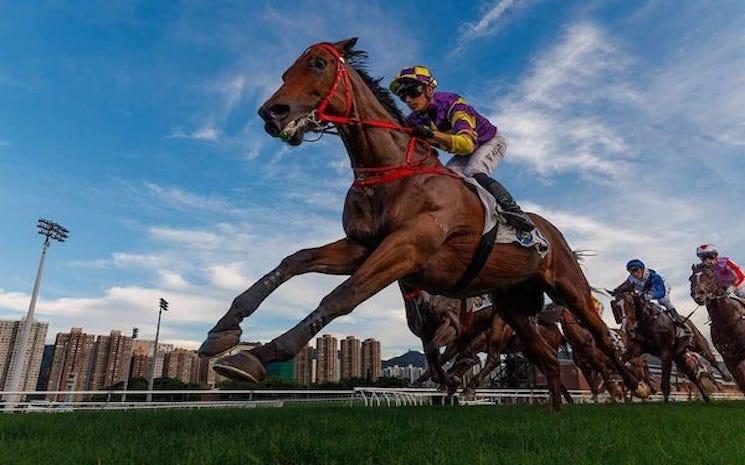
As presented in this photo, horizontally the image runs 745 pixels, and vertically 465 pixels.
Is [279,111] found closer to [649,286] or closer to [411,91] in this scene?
[411,91]

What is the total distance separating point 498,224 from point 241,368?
114 inches

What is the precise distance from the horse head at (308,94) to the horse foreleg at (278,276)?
3.04 ft

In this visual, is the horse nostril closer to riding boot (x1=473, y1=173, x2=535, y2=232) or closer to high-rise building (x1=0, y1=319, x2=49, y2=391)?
riding boot (x1=473, y1=173, x2=535, y2=232)

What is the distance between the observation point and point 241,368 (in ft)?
9.23

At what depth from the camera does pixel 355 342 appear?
5181cm

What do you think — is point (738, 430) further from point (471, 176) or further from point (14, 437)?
point (14, 437)

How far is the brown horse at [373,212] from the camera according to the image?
3.56 meters

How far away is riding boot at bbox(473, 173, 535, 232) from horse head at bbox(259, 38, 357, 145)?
1.50 meters

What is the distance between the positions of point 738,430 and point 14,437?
5.41 metres

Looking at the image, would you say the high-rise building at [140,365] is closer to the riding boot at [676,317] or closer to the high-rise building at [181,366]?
the high-rise building at [181,366]

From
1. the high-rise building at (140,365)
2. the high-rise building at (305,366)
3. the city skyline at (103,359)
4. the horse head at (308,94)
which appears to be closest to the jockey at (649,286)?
the horse head at (308,94)

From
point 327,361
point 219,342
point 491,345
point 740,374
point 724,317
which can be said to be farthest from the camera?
point 327,361

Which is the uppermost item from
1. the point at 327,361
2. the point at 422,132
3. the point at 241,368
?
the point at 327,361

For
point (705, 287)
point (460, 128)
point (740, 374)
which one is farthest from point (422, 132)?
point (740, 374)
